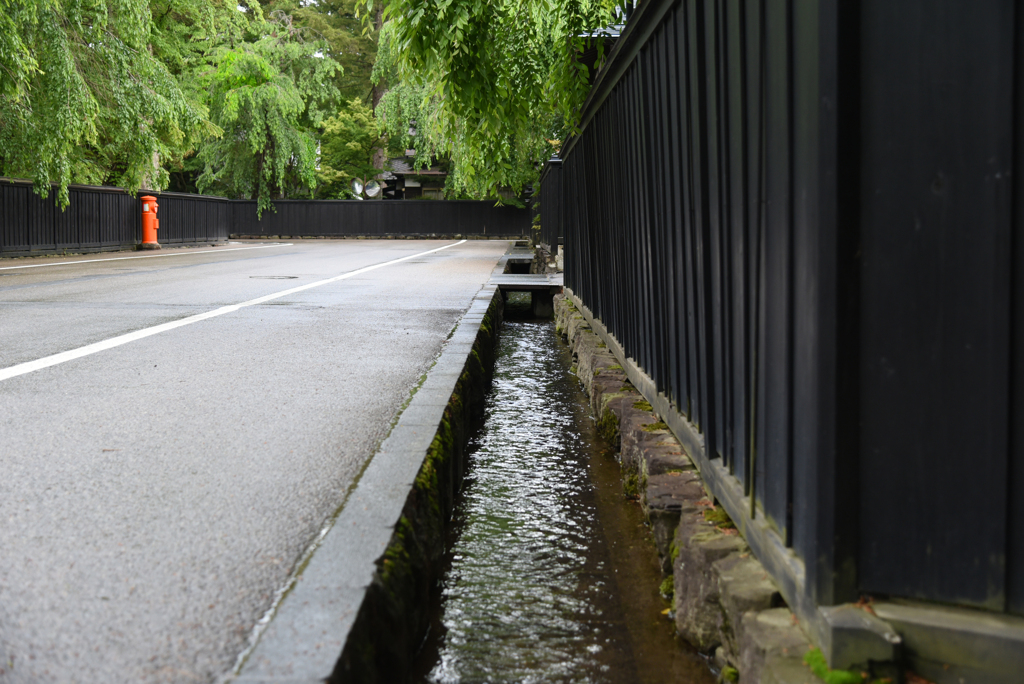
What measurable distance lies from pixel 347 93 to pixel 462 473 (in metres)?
43.7

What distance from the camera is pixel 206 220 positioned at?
2923 centimetres

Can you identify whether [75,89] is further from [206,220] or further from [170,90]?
[206,220]

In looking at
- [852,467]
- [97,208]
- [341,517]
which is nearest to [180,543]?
[341,517]

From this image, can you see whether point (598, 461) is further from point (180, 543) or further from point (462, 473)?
point (180, 543)

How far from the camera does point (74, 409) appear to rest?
14.0 feet

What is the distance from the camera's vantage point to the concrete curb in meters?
1.88

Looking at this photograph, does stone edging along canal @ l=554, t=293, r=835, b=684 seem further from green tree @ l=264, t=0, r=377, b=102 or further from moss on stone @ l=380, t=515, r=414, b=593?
green tree @ l=264, t=0, r=377, b=102

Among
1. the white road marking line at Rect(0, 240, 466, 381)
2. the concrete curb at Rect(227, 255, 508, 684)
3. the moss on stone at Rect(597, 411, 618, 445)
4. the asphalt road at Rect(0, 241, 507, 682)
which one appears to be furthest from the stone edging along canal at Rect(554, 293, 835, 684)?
the white road marking line at Rect(0, 240, 466, 381)

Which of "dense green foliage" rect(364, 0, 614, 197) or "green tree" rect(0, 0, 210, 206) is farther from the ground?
"green tree" rect(0, 0, 210, 206)

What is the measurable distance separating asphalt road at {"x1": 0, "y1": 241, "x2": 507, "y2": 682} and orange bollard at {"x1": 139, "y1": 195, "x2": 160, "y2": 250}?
1718 cm

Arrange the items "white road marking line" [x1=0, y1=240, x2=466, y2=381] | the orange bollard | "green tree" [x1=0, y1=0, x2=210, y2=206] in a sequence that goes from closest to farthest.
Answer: "white road marking line" [x1=0, y1=240, x2=466, y2=381]
"green tree" [x1=0, y1=0, x2=210, y2=206]
the orange bollard

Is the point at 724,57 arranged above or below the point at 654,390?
above

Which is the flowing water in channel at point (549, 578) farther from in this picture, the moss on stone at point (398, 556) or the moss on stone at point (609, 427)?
the moss on stone at point (398, 556)

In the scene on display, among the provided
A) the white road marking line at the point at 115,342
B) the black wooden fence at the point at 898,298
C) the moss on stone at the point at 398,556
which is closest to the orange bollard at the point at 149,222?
the white road marking line at the point at 115,342
